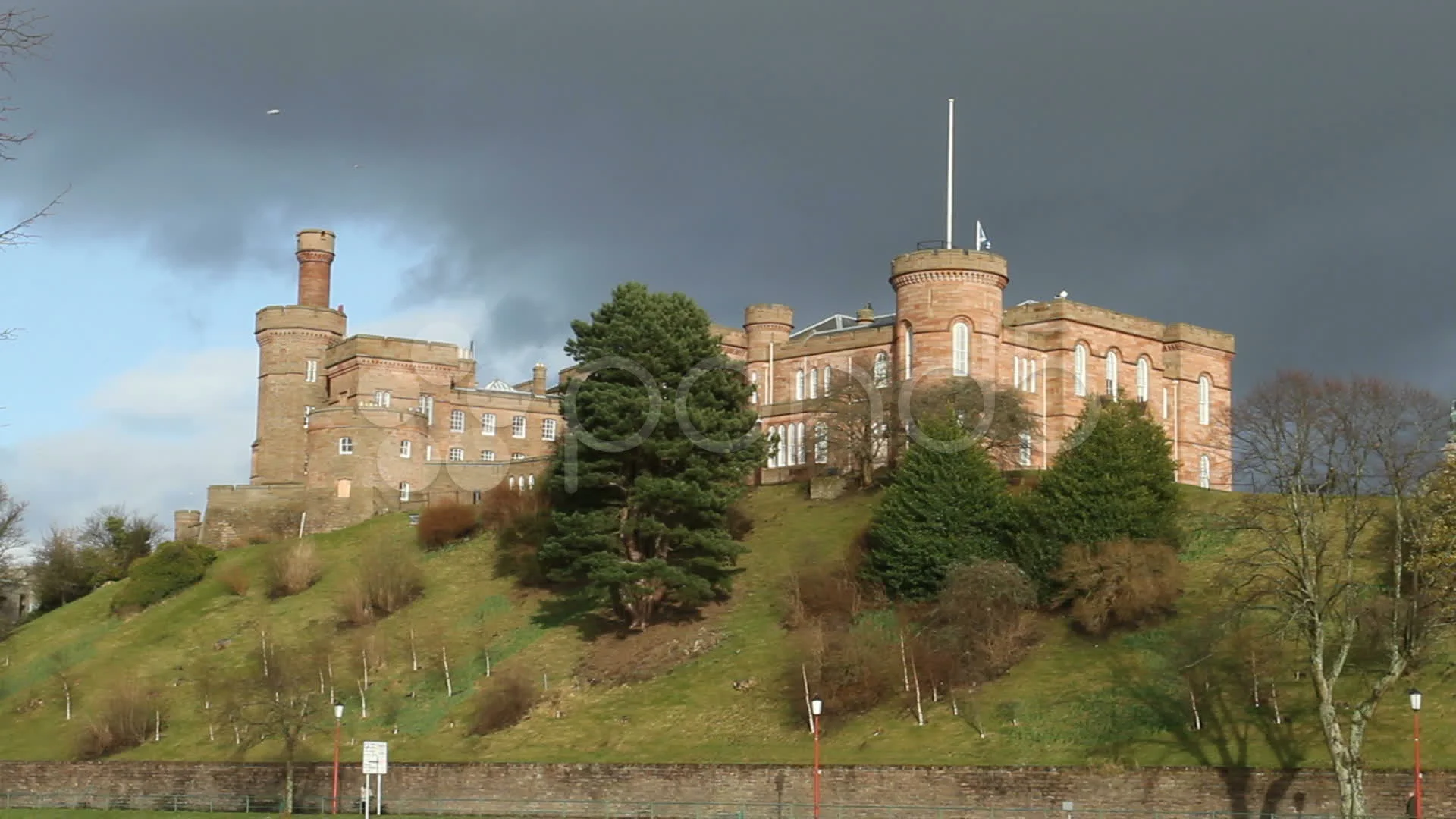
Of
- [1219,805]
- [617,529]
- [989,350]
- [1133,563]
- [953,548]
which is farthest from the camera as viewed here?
[989,350]

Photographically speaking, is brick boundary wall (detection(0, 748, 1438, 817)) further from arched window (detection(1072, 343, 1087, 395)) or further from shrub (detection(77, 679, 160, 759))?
arched window (detection(1072, 343, 1087, 395))

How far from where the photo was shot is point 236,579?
76188mm

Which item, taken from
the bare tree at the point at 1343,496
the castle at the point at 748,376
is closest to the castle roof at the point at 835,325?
the castle at the point at 748,376

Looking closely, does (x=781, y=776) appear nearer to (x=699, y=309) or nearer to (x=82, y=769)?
(x=82, y=769)

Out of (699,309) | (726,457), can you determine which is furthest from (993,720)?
(699,309)

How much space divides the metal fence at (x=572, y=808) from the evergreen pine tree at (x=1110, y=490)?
16.2 m

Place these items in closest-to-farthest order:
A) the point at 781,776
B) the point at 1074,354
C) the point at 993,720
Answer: the point at 781,776, the point at 993,720, the point at 1074,354

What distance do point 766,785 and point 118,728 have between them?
80.5 feet

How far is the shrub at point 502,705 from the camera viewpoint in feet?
185

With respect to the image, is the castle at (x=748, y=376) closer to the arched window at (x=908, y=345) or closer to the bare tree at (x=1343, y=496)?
the arched window at (x=908, y=345)

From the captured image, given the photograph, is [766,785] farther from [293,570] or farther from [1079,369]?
[1079,369]

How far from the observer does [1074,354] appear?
80250 millimetres

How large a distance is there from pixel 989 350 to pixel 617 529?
1835 cm

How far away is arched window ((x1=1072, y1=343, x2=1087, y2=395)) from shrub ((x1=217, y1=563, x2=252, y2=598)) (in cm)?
3504
